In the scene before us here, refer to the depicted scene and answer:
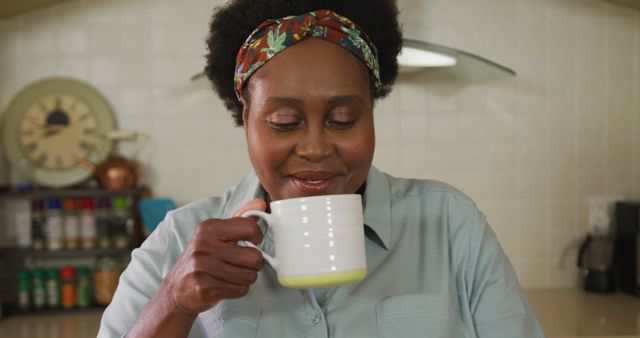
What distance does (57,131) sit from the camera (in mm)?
2033

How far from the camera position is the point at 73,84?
203 cm

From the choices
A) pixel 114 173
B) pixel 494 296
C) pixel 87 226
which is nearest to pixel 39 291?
pixel 87 226

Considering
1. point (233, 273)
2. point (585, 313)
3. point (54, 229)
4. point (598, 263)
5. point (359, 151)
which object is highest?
point (359, 151)

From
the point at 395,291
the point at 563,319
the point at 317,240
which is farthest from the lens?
the point at 563,319

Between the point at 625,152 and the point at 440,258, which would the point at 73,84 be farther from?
the point at 625,152

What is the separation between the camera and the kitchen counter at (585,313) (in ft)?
5.38

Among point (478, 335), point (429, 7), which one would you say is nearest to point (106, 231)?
point (429, 7)

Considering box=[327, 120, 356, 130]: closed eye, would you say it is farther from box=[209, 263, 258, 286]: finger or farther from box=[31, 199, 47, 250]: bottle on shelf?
box=[31, 199, 47, 250]: bottle on shelf

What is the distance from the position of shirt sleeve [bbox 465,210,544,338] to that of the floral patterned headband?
29 centimetres

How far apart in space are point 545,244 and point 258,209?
1.68 m

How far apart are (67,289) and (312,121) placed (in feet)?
5.01

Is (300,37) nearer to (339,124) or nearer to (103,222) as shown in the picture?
(339,124)

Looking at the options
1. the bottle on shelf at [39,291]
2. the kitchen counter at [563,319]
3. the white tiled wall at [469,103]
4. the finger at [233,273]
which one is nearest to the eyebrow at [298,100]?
the finger at [233,273]

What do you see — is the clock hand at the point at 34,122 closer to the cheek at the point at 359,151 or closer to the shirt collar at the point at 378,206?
the shirt collar at the point at 378,206
